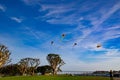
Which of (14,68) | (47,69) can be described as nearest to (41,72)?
(47,69)

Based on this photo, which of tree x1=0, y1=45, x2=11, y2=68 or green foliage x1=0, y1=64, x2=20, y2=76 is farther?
green foliage x1=0, y1=64, x2=20, y2=76

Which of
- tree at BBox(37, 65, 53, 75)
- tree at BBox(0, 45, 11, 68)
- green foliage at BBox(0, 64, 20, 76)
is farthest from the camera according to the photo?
tree at BBox(37, 65, 53, 75)

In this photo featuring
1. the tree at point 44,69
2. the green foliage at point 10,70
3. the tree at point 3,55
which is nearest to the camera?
the tree at point 3,55

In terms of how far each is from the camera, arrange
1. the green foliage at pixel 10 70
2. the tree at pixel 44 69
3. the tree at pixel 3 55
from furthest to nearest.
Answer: the tree at pixel 44 69, the green foliage at pixel 10 70, the tree at pixel 3 55

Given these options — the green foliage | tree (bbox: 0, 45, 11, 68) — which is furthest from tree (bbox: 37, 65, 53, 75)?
tree (bbox: 0, 45, 11, 68)

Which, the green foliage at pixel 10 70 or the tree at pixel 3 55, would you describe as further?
the green foliage at pixel 10 70

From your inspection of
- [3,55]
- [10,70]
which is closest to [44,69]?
[10,70]

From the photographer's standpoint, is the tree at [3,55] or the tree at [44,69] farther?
the tree at [44,69]

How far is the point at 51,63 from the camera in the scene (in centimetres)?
10056

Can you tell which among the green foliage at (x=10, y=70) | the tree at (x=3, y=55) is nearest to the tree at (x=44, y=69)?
the green foliage at (x=10, y=70)

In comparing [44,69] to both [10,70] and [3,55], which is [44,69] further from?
[3,55]

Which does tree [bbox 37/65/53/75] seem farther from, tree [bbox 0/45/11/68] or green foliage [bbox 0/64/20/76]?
tree [bbox 0/45/11/68]

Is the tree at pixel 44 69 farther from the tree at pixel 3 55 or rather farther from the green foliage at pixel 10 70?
the tree at pixel 3 55

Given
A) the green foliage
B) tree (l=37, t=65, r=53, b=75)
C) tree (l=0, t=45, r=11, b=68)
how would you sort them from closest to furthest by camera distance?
tree (l=0, t=45, r=11, b=68) < the green foliage < tree (l=37, t=65, r=53, b=75)
